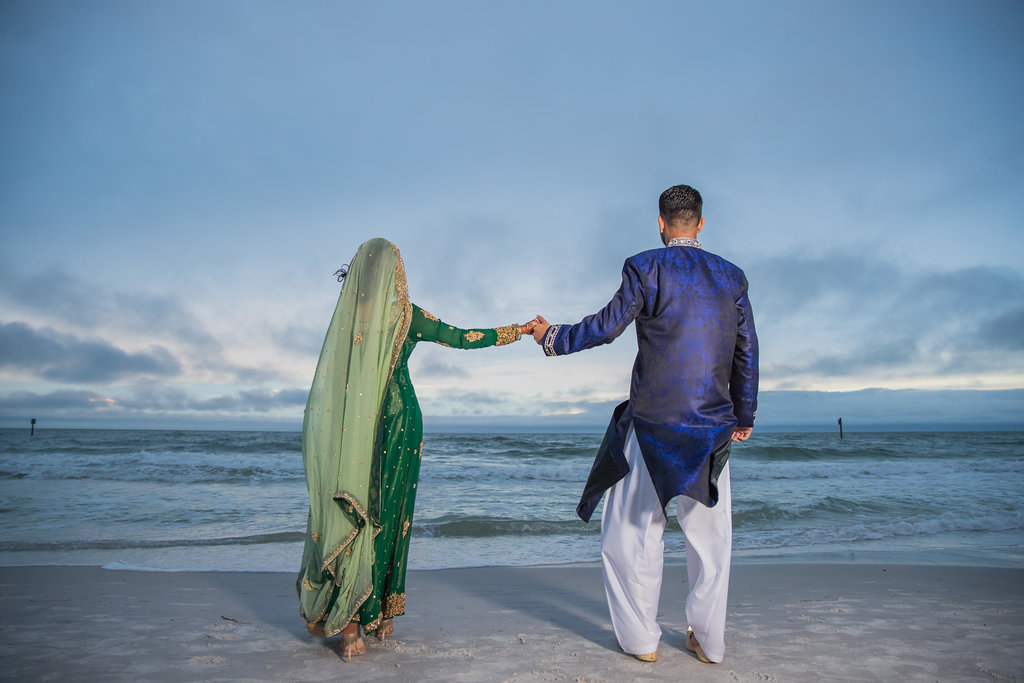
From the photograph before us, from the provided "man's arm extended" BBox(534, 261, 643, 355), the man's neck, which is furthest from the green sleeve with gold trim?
the man's neck

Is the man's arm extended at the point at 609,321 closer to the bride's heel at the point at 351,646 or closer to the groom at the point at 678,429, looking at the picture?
the groom at the point at 678,429

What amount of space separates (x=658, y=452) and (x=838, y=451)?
25456mm

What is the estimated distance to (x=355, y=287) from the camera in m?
2.76

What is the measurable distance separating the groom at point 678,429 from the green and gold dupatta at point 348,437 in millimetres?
952

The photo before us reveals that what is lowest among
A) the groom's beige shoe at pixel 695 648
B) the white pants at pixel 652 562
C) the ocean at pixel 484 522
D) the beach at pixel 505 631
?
the ocean at pixel 484 522

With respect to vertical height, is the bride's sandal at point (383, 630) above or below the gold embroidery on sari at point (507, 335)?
below

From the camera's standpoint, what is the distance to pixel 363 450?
2.64m

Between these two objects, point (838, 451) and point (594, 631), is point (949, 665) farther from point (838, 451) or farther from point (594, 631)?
point (838, 451)

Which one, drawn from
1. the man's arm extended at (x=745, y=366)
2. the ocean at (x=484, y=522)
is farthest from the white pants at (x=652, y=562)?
the ocean at (x=484, y=522)

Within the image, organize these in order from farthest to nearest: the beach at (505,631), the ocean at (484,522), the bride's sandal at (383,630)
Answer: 1. the ocean at (484,522)
2. the bride's sandal at (383,630)
3. the beach at (505,631)

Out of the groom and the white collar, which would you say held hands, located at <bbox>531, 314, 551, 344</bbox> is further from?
the white collar

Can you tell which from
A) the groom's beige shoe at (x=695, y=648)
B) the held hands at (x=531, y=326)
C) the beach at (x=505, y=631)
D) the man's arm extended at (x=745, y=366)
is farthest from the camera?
the held hands at (x=531, y=326)

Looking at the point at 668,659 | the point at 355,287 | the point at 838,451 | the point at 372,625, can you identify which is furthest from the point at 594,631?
the point at 838,451

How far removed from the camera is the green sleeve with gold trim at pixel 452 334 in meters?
2.98
